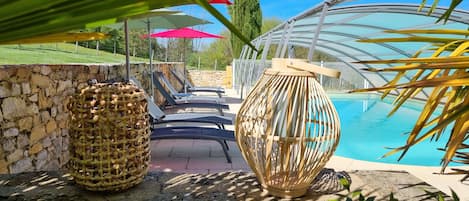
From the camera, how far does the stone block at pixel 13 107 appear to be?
2.96m

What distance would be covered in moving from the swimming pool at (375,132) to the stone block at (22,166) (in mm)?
4524

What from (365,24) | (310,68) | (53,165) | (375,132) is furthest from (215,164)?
(375,132)

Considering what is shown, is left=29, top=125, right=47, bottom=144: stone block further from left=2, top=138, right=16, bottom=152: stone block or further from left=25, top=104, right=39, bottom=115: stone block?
left=2, top=138, right=16, bottom=152: stone block

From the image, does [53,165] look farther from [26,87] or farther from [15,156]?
[26,87]

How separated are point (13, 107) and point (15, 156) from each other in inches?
18.4

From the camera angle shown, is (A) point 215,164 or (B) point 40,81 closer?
(B) point 40,81

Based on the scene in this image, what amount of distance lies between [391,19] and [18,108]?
7.76 metres

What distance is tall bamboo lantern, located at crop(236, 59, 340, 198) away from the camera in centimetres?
243

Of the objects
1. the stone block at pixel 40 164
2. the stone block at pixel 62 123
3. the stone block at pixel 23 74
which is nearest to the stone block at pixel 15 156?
the stone block at pixel 40 164

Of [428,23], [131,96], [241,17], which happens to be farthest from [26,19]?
[241,17]

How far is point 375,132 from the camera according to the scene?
10.2 meters

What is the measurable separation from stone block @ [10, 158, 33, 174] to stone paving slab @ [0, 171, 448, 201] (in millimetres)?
457

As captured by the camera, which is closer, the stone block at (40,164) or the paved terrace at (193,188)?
the paved terrace at (193,188)

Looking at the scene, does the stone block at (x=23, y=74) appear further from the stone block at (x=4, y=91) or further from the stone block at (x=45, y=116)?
the stone block at (x=45, y=116)
